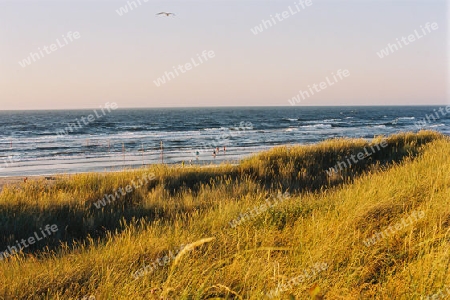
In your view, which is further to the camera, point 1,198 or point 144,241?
point 1,198

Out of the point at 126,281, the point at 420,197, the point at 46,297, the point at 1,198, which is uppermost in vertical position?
the point at 1,198

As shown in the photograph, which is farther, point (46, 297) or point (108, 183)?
point (108, 183)

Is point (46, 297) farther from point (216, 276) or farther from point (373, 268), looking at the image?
point (373, 268)

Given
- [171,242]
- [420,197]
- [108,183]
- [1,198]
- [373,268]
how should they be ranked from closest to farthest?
[373,268] < [171,242] < [420,197] < [1,198] < [108,183]

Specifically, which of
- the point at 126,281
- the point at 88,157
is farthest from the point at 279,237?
the point at 88,157

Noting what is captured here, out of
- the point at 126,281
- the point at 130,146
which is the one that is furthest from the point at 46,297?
the point at 130,146

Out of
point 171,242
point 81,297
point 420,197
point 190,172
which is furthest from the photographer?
point 190,172

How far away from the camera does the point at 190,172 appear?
10.7 metres

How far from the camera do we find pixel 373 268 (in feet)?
12.4

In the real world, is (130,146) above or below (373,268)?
above

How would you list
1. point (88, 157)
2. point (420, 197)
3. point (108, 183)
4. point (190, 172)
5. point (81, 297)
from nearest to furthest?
point (81, 297) < point (420, 197) < point (108, 183) < point (190, 172) < point (88, 157)

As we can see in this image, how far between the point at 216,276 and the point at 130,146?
93.8 ft

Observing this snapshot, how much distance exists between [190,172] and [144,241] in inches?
239

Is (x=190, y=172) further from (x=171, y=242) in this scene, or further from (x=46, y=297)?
(x=46, y=297)
